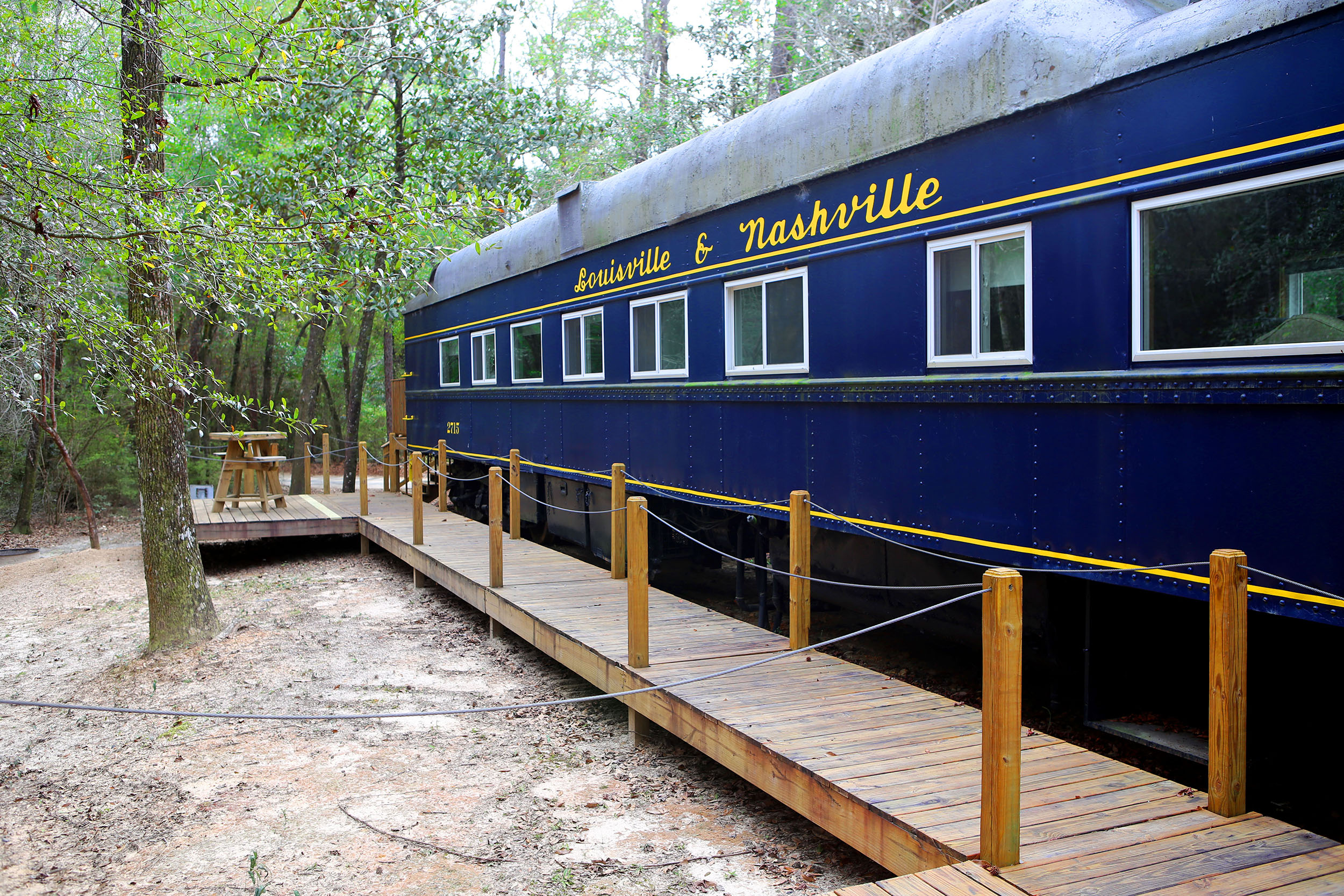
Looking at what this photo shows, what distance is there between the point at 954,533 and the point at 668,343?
3.36m

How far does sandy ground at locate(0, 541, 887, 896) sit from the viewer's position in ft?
13.1

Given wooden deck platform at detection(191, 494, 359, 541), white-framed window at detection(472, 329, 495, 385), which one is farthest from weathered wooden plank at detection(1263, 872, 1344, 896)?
wooden deck platform at detection(191, 494, 359, 541)

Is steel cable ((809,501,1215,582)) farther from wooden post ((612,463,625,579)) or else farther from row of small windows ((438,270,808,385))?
wooden post ((612,463,625,579))

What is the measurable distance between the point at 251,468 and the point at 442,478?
107 inches

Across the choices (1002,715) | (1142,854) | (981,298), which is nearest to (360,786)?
(1002,715)

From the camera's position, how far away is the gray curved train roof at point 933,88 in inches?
160

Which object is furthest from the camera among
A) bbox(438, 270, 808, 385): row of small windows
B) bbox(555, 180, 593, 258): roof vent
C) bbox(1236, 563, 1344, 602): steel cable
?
bbox(555, 180, 593, 258): roof vent

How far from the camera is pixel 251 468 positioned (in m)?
13.0

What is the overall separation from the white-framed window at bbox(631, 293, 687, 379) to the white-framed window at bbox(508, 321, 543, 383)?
7.39ft

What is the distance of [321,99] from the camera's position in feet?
48.6

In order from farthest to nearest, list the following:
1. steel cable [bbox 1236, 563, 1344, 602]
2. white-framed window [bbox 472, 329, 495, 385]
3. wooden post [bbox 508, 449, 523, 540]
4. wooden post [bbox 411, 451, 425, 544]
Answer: white-framed window [bbox 472, 329, 495, 385]
wooden post [bbox 411, 451, 425, 544]
wooden post [bbox 508, 449, 523, 540]
steel cable [bbox 1236, 563, 1344, 602]

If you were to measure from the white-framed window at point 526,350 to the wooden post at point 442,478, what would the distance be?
1366 millimetres

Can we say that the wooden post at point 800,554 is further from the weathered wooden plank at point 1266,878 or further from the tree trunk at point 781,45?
the tree trunk at point 781,45

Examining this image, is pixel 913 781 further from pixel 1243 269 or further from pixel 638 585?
pixel 1243 269
